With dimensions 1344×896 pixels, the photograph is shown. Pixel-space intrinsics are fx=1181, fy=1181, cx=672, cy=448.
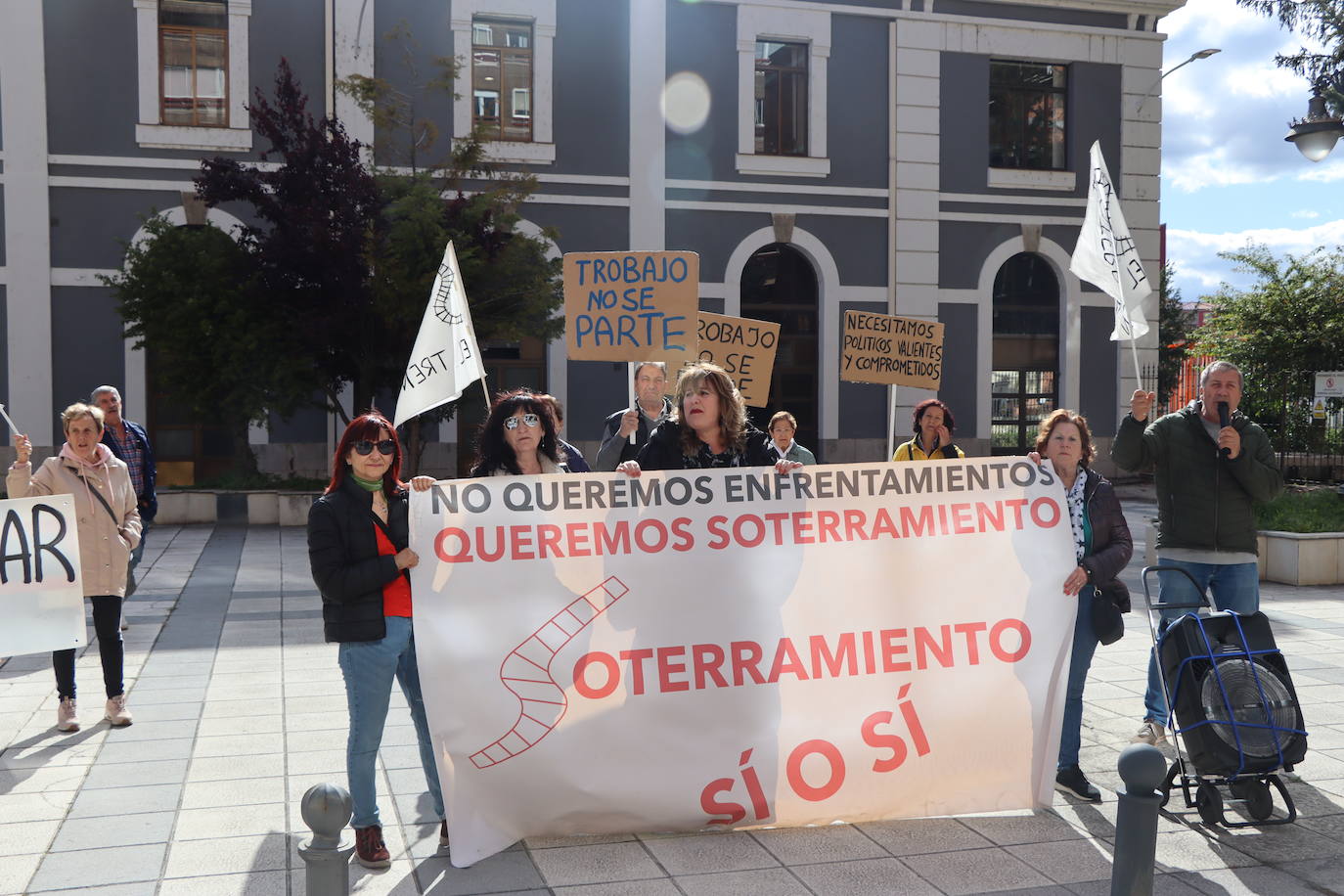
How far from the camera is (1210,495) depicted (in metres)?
5.98

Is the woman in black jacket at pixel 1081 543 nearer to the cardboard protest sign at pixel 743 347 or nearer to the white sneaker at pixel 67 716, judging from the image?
the cardboard protest sign at pixel 743 347

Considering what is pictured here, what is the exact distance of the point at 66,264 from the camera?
1888 centimetres

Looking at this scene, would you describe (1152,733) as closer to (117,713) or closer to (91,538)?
(117,713)

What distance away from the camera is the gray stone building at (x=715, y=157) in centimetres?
1889

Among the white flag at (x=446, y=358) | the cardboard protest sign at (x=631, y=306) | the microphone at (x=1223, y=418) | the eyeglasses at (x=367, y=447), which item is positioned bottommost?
the eyeglasses at (x=367, y=447)

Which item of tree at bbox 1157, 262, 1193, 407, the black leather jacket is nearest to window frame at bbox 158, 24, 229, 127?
the black leather jacket

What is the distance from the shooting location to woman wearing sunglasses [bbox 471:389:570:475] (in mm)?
4922

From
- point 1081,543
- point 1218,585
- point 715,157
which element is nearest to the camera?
A: point 1081,543

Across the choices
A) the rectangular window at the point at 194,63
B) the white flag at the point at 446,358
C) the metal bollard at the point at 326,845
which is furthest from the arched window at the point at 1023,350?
the metal bollard at the point at 326,845

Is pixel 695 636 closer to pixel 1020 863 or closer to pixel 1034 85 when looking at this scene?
pixel 1020 863

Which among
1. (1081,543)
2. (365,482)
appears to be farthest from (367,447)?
(1081,543)

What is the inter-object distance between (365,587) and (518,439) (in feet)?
2.95

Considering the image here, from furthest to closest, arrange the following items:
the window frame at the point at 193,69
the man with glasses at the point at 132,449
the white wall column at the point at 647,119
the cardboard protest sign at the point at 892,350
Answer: the white wall column at the point at 647,119 < the window frame at the point at 193,69 < the cardboard protest sign at the point at 892,350 < the man with glasses at the point at 132,449

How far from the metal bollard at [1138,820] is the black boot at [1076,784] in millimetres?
1943
